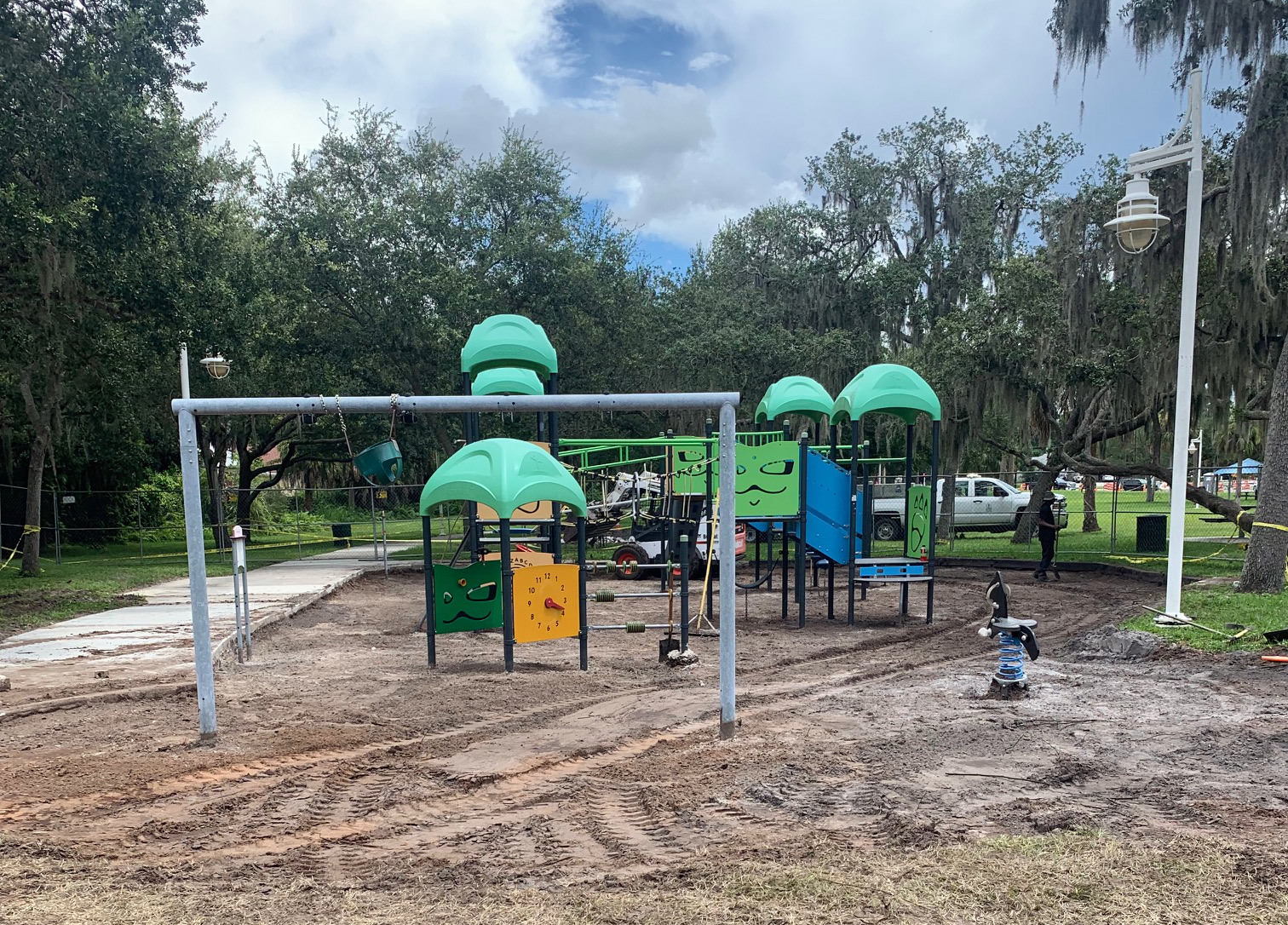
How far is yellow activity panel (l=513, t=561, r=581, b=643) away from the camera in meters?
8.73

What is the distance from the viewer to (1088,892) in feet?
12.8

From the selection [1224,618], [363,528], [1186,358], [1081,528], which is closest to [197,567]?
[1186,358]

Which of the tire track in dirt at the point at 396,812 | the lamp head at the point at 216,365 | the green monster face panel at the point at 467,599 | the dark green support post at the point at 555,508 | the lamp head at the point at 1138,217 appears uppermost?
the lamp head at the point at 1138,217

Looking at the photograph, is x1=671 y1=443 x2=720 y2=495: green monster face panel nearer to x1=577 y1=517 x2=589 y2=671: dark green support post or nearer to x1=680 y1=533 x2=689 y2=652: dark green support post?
x1=680 y1=533 x2=689 y2=652: dark green support post

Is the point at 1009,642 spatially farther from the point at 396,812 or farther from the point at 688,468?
the point at 688,468

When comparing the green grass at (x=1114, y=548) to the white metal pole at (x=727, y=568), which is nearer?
the white metal pole at (x=727, y=568)

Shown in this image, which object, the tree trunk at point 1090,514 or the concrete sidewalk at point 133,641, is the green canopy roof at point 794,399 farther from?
the tree trunk at point 1090,514

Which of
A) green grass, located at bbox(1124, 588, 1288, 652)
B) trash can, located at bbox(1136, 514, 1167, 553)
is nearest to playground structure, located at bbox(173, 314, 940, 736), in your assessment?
green grass, located at bbox(1124, 588, 1288, 652)

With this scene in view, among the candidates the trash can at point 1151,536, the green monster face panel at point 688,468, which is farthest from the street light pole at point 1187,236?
the trash can at point 1151,536

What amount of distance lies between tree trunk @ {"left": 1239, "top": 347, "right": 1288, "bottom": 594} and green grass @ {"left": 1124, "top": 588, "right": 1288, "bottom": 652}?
0.90ft

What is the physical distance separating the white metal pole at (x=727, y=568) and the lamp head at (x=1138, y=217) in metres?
6.00

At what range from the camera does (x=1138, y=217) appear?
9.34 metres

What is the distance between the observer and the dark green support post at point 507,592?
28.1 ft

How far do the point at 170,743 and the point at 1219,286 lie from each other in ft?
53.2
